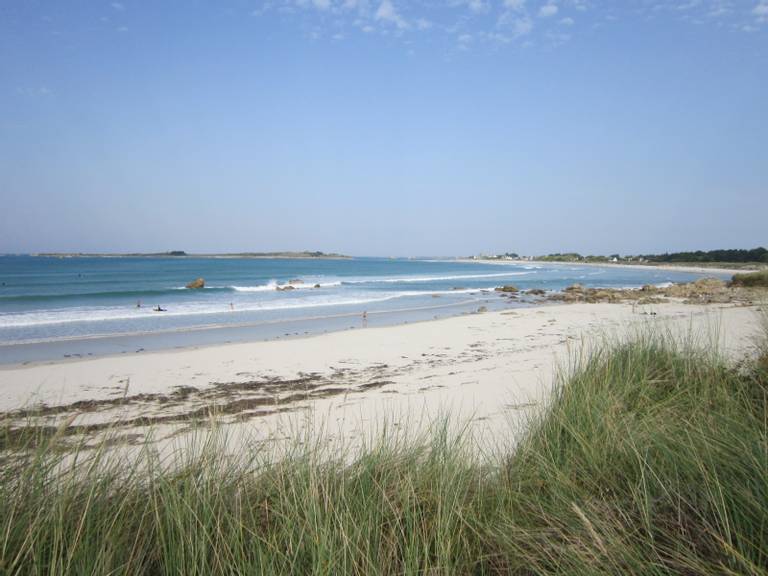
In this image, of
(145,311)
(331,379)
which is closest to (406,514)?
(331,379)

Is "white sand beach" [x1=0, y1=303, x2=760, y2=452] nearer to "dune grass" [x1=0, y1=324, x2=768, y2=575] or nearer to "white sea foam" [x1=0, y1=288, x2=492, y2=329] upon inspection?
"dune grass" [x1=0, y1=324, x2=768, y2=575]

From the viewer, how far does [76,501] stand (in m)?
2.20

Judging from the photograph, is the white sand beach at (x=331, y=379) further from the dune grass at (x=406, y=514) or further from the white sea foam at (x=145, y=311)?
the white sea foam at (x=145, y=311)

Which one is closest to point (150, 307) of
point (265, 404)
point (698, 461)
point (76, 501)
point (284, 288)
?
point (284, 288)

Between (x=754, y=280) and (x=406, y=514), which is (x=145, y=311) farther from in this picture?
(x=754, y=280)

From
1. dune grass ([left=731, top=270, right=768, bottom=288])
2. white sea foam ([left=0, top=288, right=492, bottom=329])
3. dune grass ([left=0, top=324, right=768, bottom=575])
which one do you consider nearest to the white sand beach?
dune grass ([left=0, top=324, right=768, bottom=575])

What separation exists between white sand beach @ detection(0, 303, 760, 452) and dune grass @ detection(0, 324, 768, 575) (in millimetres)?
1960

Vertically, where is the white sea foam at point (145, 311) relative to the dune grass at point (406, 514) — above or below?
below

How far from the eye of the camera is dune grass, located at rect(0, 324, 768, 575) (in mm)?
1819

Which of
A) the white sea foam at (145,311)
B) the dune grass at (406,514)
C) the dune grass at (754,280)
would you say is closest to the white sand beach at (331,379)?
the dune grass at (406,514)

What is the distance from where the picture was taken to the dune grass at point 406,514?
1.82 m

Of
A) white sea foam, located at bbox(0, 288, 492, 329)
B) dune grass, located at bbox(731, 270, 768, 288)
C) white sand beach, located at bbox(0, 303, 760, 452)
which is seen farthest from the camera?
dune grass, located at bbox(731, 270, 768, 288)

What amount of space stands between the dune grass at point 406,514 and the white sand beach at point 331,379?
196 centimetres

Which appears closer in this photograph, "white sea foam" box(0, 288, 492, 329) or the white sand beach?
the white sand beach
